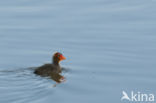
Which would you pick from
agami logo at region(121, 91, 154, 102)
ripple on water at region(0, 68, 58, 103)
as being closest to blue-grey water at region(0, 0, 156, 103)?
ripple on water at region(0, 68, 58, 103)

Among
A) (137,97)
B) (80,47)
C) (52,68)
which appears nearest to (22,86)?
(52,68)

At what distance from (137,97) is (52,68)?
8.87 ft

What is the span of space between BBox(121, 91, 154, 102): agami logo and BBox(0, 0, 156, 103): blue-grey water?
0.13 m

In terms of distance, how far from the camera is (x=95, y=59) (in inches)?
556

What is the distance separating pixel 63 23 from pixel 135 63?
3.36 metres

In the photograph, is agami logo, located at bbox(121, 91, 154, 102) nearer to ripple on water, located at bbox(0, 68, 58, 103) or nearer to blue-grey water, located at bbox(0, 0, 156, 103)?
blue-grey water, located at bbox(0, 0, 156, 103)

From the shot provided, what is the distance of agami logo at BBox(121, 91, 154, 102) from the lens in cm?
1169

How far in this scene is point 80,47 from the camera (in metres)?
14.8

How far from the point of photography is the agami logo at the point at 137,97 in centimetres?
1169

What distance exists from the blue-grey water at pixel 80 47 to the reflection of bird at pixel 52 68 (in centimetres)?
21

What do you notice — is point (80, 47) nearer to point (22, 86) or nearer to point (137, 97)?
point (22, 86)

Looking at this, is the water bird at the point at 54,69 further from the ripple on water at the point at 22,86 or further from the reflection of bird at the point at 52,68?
the ripple on water at the point at 22,86

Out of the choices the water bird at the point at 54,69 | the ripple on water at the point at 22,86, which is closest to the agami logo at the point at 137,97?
the ripple on water at the point at 22,86

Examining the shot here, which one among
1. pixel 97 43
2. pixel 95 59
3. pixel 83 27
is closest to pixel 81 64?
pixel 95 59
